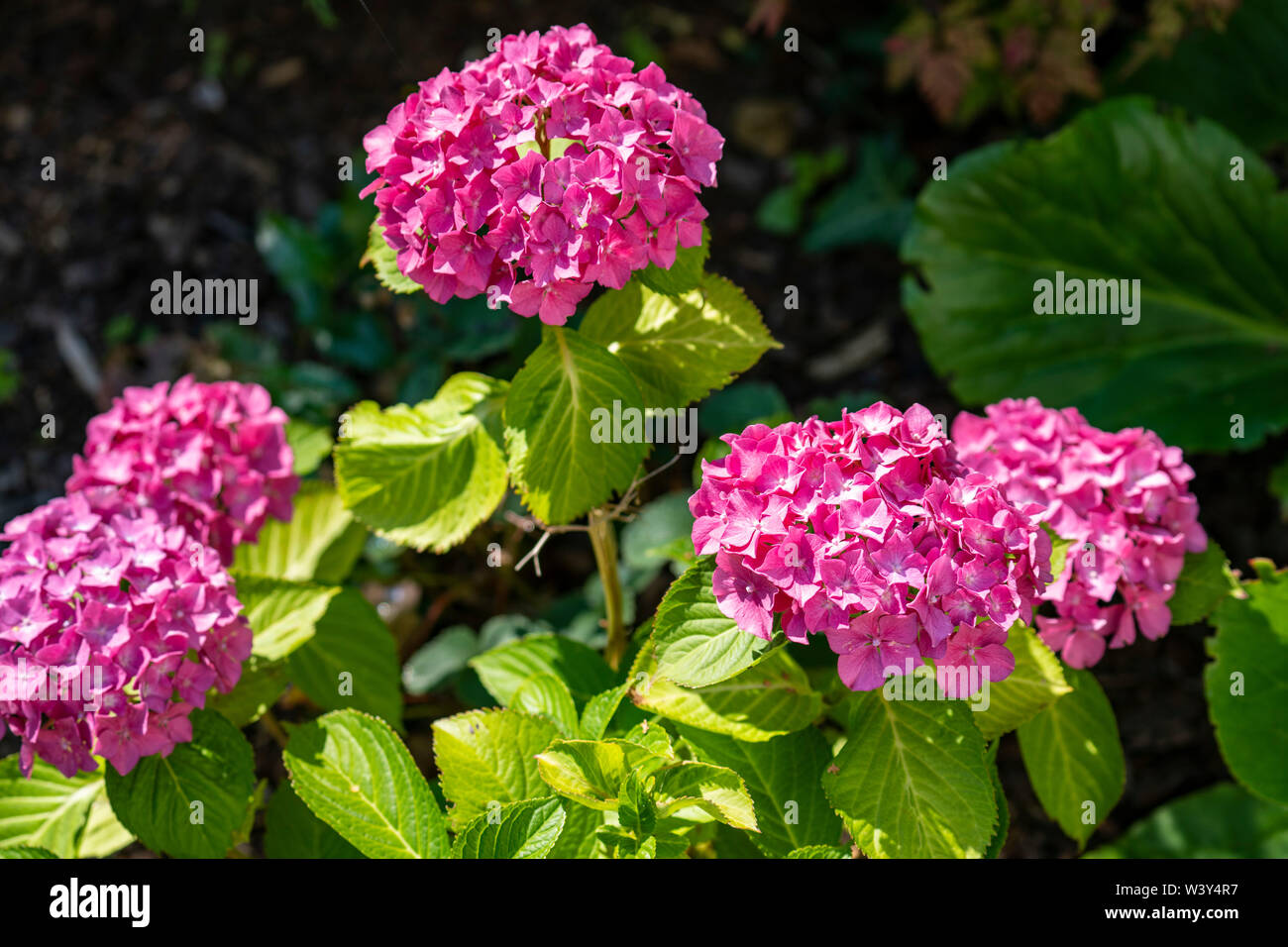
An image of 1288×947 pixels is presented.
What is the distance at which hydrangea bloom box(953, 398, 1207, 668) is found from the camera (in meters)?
1.81

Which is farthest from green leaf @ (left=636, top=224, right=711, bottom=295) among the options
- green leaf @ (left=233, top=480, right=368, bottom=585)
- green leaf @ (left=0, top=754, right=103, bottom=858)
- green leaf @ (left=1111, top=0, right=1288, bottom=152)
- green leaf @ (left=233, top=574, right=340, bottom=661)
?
green leaf @ (left=1111, top=0, right=1288, bottom=152)

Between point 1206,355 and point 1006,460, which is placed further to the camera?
point 1206,355

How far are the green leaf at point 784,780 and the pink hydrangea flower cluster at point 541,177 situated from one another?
2.61ft

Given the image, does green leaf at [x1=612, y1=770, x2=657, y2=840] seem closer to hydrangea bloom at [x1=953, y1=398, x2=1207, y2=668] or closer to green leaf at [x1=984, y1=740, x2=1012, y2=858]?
green leaf at [x1=984, y1=740, x2=1012, y2=858]

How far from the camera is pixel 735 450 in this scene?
62.9 inches

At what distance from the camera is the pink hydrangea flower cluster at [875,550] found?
1466 millimetres

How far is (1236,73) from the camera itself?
3.07 m

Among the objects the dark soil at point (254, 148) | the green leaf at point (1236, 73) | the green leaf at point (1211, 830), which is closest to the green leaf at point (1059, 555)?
the green leaf at point (1211, 830)

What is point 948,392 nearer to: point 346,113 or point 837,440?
point 837,440

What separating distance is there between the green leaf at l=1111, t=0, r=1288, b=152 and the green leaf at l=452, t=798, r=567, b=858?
110 inches

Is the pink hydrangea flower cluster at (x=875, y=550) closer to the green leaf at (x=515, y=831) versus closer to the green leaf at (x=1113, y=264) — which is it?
the green leaf at (x=515, y=831)

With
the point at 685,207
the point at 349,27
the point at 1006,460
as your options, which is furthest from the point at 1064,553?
the point at 349,27

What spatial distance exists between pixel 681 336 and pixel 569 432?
30 cm

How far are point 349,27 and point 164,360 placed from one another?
4.54ft
